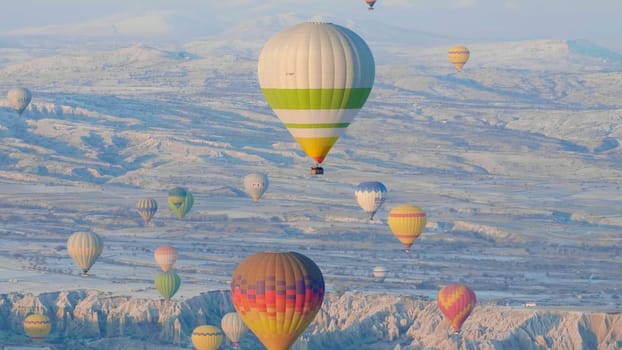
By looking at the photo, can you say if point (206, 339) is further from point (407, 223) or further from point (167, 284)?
point (407, 223)

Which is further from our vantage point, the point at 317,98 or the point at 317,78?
the point at 317,98

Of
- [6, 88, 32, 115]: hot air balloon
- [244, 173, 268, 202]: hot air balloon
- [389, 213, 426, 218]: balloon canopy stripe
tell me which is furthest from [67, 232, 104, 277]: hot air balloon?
[6, 88, 32, 115]: hot air balloon

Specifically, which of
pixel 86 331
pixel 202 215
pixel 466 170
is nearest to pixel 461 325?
pixel 86 331

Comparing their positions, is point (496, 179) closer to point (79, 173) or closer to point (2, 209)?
point (79, 173)

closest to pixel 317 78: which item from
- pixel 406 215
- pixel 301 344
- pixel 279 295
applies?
pixel 279 295

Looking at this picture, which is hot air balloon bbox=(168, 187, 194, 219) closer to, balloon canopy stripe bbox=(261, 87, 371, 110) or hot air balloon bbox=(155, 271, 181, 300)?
hot air balloon bbox=(155, 271, 181, 300)

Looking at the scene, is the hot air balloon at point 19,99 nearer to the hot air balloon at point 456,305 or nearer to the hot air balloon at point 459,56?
the hot air balloon at point 459,56

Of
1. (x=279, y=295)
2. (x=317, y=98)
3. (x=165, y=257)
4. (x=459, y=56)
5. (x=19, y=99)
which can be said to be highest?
(x=459, y=56)
